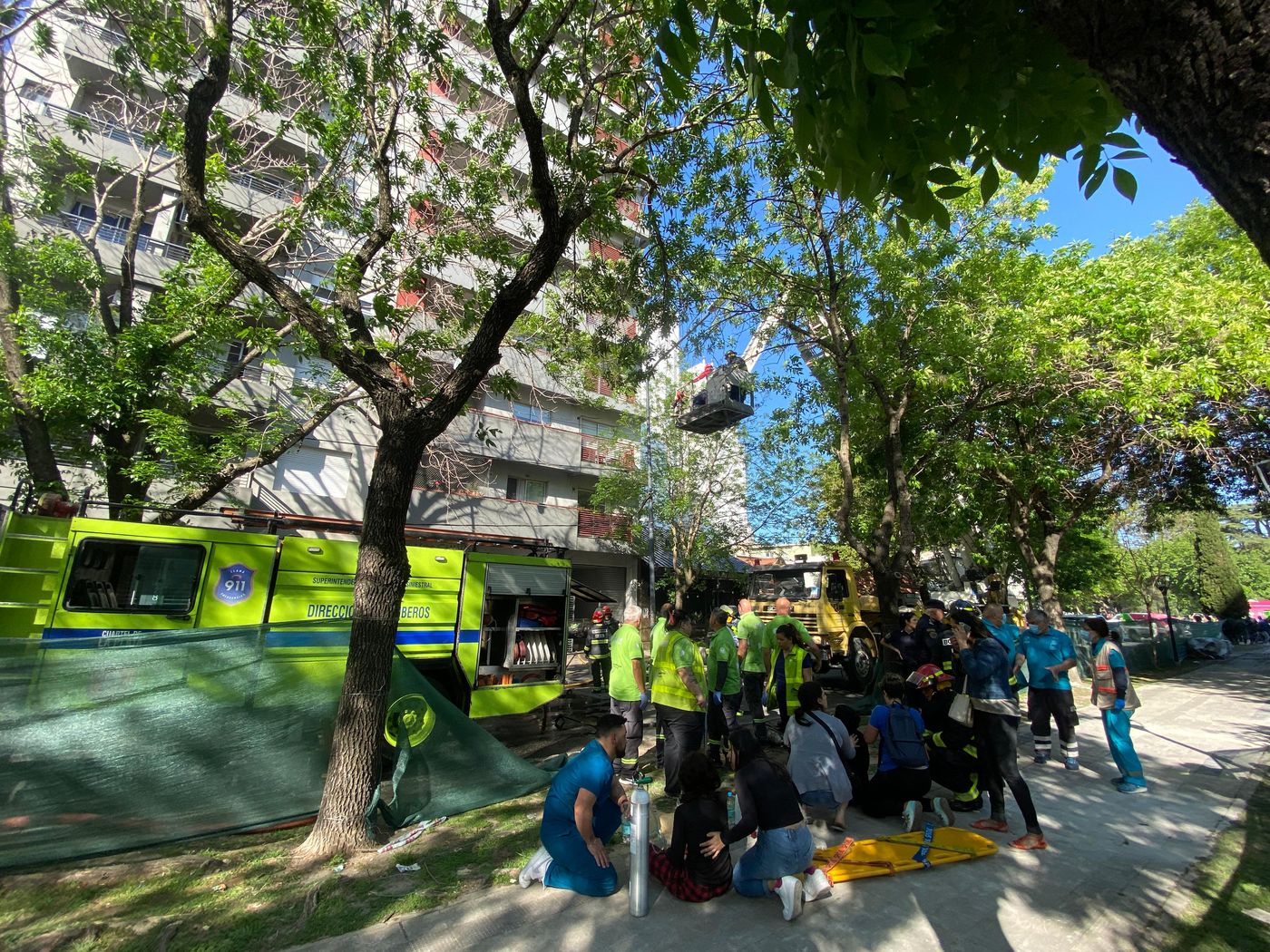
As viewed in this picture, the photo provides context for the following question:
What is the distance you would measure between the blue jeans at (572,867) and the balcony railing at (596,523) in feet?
54.5

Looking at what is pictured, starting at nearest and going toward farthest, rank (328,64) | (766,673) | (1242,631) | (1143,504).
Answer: (328,64)
(766,673)
(1143,504)
(1242,631)

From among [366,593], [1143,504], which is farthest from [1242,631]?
[366,593]

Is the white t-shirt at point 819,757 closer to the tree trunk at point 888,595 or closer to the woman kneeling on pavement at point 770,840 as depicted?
the woman kneeling on pavement at point 770,840

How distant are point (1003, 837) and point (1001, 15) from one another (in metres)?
5.38

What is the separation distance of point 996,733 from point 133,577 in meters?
8.45

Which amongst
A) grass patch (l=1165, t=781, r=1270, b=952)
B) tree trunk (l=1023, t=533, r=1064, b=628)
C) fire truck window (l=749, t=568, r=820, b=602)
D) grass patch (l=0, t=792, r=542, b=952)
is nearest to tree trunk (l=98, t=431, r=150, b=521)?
grass patch (l=0, t=792, r=542, b=952)

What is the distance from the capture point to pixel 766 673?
27.5ft

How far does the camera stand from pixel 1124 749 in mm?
5664

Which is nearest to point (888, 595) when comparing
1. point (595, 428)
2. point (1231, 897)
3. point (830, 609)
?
point (830, 609)

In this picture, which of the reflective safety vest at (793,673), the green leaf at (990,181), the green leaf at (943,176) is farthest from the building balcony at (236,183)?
the green leaf at (990,181)

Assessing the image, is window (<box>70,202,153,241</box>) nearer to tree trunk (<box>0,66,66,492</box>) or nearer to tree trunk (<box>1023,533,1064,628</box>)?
tree trunk (<box>0,66,66,492</box>)

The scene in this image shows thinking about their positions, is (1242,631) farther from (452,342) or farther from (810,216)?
(452,342)

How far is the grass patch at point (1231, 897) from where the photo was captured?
3.15 meters

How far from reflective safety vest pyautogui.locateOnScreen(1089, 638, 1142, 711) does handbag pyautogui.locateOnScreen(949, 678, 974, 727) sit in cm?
182
